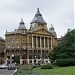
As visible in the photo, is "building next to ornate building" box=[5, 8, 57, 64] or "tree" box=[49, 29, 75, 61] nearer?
"tree" box=[49, 29, 75, 61]

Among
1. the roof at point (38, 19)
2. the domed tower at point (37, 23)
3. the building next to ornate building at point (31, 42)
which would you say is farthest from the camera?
the roof at point (38, 19)

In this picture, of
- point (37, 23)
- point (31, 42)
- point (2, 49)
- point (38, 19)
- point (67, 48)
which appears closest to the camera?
point (67, 48)

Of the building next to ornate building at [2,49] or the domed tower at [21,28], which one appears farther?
the domed tower at [21,28]

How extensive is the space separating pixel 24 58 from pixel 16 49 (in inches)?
220

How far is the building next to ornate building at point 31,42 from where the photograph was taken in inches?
5221

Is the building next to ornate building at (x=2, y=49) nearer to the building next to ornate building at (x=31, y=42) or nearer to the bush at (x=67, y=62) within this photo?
the building next to ornate building at (x=31, y=42)

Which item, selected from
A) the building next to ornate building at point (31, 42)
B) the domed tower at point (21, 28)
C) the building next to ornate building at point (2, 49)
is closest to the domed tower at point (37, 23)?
the building next to ornate building at point (31, 42)

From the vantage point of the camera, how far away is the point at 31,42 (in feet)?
451

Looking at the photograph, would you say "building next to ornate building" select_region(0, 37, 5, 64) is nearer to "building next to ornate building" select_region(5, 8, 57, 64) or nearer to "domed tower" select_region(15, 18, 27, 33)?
"building next to ornate building" select_region(5, 8, 57, 64)

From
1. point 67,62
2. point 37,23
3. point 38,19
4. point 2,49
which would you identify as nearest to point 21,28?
point 37,23

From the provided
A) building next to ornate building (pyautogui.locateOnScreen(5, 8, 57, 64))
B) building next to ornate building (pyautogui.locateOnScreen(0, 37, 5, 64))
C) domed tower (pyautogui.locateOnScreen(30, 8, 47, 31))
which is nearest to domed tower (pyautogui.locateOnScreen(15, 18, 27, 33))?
building next to ornate building (pyautogui.locateOnScreen(5, 8, 57, 64))

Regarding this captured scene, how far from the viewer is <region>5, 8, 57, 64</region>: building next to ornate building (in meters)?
133

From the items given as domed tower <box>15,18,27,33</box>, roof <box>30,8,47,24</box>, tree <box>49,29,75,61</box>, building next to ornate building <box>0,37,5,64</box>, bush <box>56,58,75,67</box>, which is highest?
roof <box>30,8,47,24</box>

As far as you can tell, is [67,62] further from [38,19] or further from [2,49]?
[2,49]
